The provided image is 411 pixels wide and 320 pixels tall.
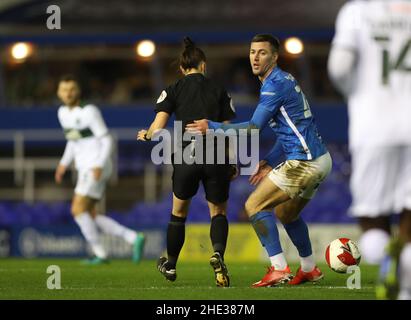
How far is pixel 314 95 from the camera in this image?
2397 cm

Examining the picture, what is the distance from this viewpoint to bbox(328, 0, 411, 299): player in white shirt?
22.1 ft

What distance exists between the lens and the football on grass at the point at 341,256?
1013 centimetres

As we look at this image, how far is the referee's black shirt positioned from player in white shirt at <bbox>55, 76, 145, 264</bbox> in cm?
509

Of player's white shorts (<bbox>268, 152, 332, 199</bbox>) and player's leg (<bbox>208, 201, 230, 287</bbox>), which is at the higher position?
player's white shorts (<bbox>268, 152, 332, 199</bbox>)

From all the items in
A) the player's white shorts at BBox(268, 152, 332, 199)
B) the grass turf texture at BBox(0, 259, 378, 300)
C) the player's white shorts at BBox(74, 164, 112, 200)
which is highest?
the player's white shorts at BBox(74, 164, 112, 200)

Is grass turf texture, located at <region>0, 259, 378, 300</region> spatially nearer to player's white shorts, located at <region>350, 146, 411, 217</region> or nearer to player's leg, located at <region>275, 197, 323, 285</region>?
player's leg, located at <region>275, 197, 323, 285</region>

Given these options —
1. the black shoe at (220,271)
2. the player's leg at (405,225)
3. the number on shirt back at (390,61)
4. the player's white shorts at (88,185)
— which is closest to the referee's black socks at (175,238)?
the black shoe at (220,271)

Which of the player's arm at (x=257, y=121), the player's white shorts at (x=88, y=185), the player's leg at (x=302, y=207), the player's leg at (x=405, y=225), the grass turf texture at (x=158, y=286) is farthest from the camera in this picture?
the player's white shorts at (x=88, y=185)

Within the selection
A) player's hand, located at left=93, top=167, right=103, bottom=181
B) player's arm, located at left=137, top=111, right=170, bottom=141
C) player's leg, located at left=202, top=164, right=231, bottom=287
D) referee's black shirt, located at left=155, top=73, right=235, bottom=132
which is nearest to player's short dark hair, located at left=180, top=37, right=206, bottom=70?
referee's black shirt, located at left=155, top=73, right=235, bottom=132

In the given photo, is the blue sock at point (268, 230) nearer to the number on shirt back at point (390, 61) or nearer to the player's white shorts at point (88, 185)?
the number on shirt back at point (390, 61)

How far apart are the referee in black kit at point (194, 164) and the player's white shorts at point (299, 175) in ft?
1.85

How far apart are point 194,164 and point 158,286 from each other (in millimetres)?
1142

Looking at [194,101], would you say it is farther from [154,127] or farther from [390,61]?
[390,61]
